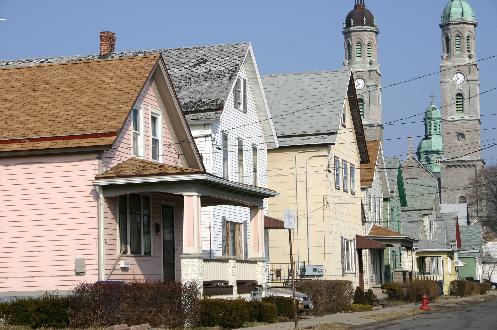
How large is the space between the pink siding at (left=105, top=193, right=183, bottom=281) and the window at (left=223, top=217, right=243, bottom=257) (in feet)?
18.2

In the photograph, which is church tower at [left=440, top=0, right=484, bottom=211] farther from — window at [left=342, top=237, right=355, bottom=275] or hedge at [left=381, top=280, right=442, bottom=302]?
window at [left=342, top=237, right=355, bottom=275]

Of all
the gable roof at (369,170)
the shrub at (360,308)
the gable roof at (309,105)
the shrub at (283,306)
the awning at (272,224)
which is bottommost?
the shrub at (360,308)

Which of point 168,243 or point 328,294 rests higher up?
point 168,243

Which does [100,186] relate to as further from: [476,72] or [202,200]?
[476,72]

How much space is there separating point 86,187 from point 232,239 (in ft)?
41.9

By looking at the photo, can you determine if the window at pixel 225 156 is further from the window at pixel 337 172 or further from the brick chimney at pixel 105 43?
the window at pixel 337 172

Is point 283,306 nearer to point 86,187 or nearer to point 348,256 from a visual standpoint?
point 86,187

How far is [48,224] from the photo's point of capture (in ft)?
97.9

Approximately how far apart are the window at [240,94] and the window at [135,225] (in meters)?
10.1

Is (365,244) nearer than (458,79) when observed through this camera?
Yes

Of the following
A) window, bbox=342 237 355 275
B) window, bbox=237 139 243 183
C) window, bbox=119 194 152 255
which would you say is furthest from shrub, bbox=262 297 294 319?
window, bbox=342 237 355 275

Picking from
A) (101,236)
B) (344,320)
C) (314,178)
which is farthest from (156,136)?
(314,178)

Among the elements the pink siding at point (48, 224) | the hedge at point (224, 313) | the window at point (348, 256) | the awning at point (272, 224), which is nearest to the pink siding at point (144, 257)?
the pink siding at point (48, 224)

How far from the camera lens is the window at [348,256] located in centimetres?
5112
